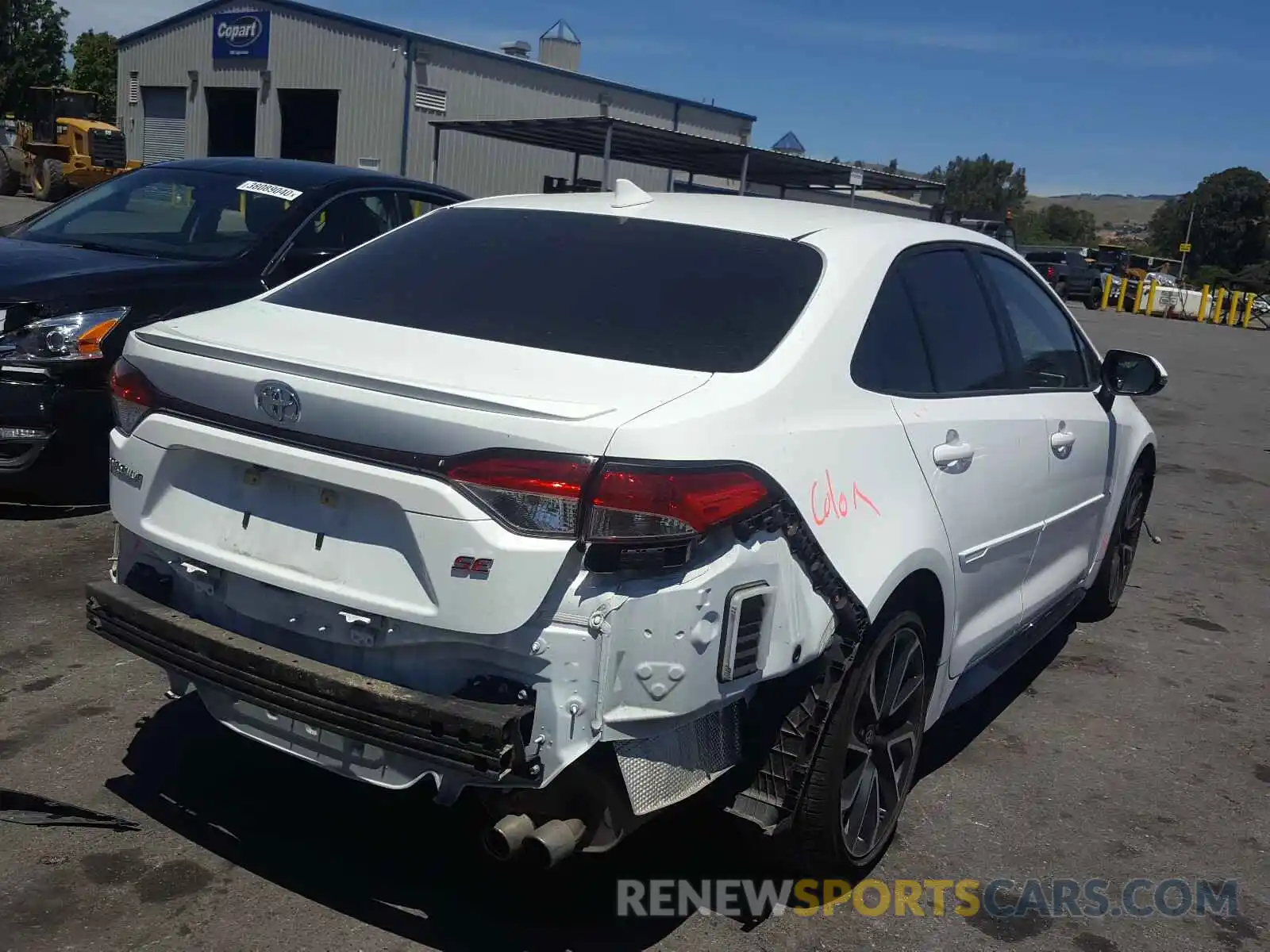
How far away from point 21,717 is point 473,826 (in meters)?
1.52

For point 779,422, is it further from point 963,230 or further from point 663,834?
point 963,230

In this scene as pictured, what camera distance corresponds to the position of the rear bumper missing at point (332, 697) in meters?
2.43

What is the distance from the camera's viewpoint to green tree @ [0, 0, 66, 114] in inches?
2050

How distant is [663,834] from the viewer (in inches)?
134

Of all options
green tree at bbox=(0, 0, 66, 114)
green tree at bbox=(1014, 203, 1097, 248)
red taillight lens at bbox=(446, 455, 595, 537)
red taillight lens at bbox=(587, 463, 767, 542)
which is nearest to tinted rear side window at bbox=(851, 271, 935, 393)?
red taillight lens at bbox=(587, 463, 767, 542)

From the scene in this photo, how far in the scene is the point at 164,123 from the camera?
38062 millimetres

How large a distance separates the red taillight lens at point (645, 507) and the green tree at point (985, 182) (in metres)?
128

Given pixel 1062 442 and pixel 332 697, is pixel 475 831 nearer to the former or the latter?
pixel 332 697

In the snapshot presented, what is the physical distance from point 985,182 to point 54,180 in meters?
115

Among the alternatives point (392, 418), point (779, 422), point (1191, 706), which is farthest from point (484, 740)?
point (1191, 706)

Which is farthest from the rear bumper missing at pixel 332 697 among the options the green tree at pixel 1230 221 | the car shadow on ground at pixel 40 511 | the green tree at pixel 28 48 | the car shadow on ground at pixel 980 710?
the green tree at pixel 1230 221

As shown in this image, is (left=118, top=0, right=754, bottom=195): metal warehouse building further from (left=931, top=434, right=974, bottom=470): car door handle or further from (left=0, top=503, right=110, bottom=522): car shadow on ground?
(left=931, top=434, right=974, bottom=470): car door handle

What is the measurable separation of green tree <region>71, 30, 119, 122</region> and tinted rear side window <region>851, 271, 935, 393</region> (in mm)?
64204

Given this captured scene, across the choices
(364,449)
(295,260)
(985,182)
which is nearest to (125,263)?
(295,260)
